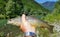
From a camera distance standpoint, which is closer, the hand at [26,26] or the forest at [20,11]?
the hand at [26,26]

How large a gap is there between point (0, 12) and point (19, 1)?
0.51 m

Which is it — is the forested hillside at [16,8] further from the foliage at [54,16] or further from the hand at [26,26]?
the hand at [26,26]

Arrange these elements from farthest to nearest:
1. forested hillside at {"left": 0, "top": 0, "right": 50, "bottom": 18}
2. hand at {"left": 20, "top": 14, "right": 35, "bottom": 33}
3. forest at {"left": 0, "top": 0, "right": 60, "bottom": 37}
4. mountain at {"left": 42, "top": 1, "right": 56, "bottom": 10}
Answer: mountain at {"left": 42, "top": 1, "right": 56, "bottom": 10}
forested hillside at {"left": 0, "top": 0, "right": 50, "bottom": 18}
forest at {"left": 0, "top": 0, "right": 60, "bottom": 37}
hand at {"left": 20, "top": 14, "right": 35, "bottom": 33}

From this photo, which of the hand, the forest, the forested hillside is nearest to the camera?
the hand

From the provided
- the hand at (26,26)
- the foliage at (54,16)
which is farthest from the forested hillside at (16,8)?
the hand at (26,26)

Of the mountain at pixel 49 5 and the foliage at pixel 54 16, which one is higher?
the mountain at pixel 49 5

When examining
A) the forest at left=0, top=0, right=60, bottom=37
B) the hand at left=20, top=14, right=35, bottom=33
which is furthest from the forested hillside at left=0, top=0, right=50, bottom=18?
the hand at left=20, top=14, right=35, bottom=33

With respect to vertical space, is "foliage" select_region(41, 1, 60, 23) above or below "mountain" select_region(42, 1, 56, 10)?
below

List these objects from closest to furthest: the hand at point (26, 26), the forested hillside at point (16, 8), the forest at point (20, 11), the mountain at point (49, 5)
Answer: the hand at point (26, 26)
the forest at point (20, 11)
the forested hillside at point (16, 8)
the mountain at point (49, 5)

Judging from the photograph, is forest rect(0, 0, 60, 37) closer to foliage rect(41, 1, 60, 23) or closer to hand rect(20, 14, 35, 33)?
foliage rect(41, 1, 60, 23)

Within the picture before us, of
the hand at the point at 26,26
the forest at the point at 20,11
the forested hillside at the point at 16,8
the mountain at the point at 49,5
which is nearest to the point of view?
the hand at the point at 26,26

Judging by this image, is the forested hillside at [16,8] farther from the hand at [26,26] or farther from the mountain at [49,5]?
the hand at [26,26]

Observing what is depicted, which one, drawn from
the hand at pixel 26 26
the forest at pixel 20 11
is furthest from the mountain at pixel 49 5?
the hand at pixel 26 26

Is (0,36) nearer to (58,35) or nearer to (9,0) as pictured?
(9,0)
